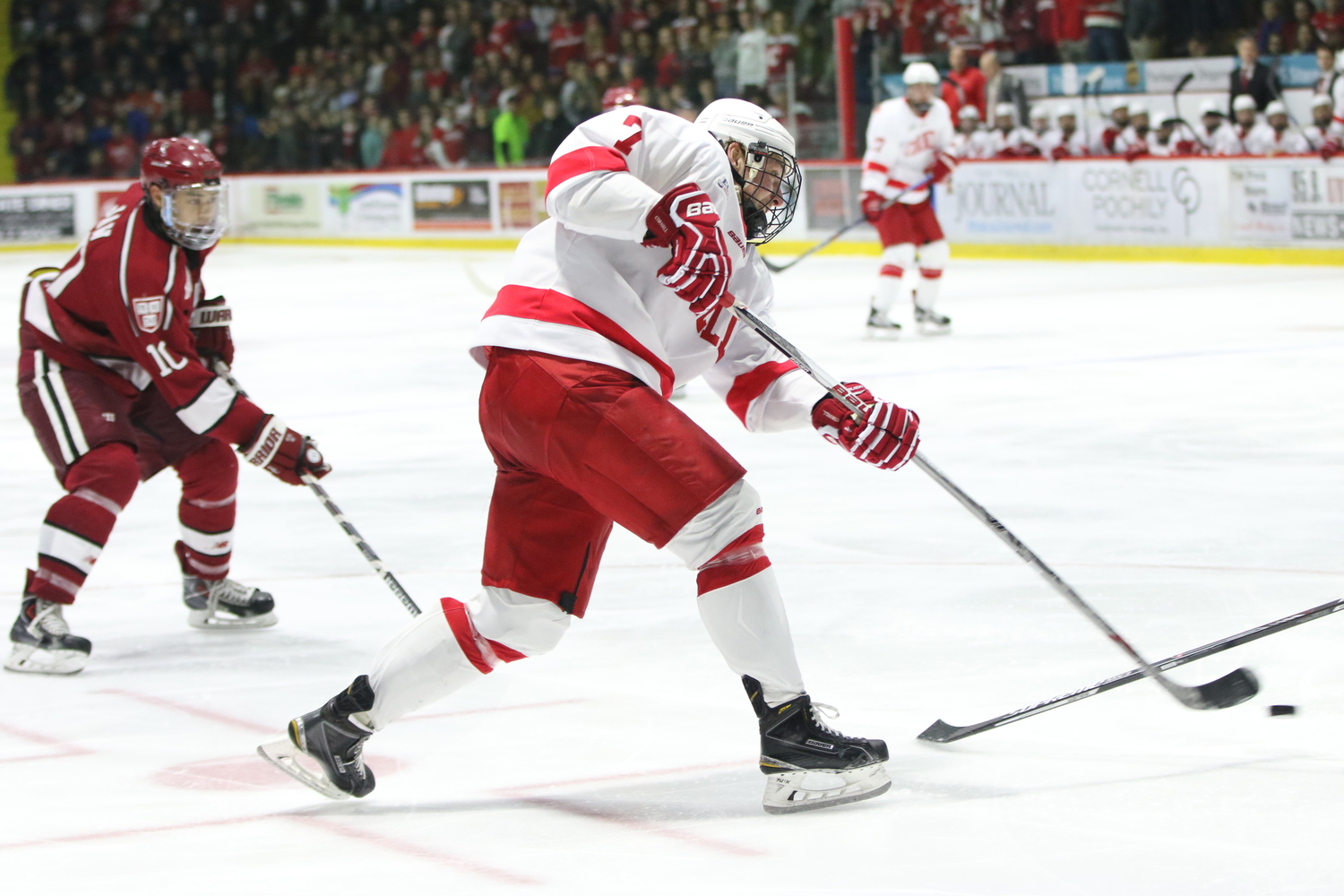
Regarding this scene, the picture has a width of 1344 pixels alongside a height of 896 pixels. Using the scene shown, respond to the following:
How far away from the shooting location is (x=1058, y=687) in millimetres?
3213

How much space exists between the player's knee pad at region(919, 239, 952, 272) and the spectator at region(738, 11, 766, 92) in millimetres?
6855

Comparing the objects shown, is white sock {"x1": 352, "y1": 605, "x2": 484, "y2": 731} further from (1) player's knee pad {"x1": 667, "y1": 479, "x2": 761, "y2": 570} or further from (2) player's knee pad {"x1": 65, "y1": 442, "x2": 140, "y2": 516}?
(2) player's knee pad {"x1": 65, "y1": 442, "x2": 140, "y2": 516}

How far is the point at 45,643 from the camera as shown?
3.63m

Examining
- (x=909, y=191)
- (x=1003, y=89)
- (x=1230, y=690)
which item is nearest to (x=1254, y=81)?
(x=1003, y=89)

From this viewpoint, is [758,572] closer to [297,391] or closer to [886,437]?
[886,437]

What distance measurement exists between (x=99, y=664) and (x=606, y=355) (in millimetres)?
1699

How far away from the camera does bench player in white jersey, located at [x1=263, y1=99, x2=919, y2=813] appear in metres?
2.50

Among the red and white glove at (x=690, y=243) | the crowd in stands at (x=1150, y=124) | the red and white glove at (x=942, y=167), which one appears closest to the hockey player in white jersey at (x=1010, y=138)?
the crowd in stands at (x=1150, y=124)

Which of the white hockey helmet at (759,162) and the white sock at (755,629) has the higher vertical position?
the white hockey helmet at (759,162)

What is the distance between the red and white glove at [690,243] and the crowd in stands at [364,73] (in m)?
13.6

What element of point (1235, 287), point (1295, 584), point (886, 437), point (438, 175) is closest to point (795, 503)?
point (1295, 584)

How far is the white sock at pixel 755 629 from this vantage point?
2.54 m

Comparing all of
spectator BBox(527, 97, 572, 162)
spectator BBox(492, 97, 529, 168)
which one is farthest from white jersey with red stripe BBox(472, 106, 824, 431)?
spectator BBox(492, 97, 529, 168)

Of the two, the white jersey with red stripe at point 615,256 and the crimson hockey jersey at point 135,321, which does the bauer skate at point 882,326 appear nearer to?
the crimson hockey jersey at point 135,321
